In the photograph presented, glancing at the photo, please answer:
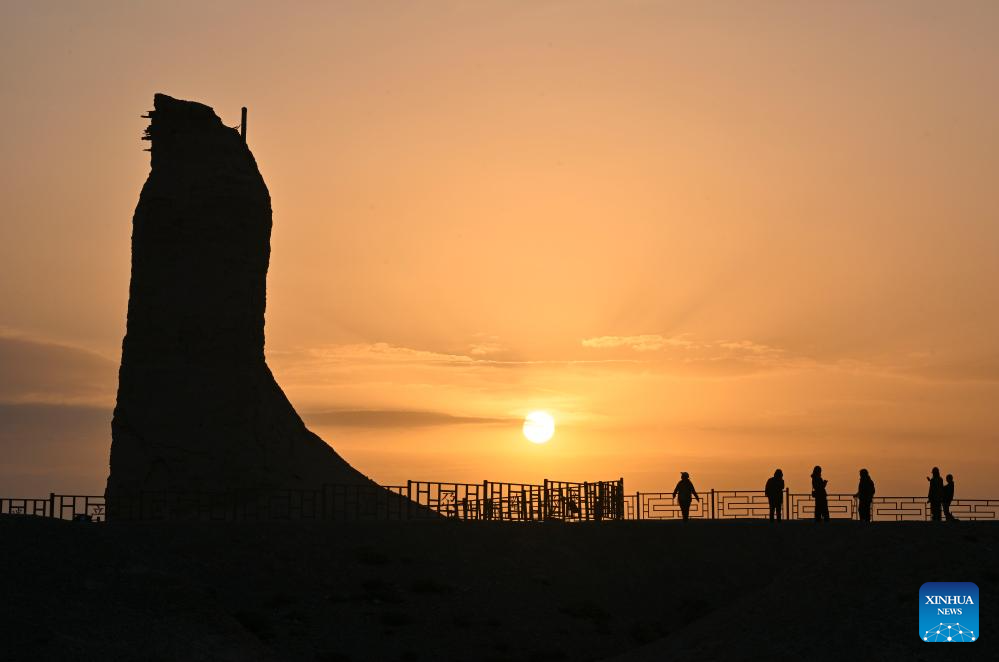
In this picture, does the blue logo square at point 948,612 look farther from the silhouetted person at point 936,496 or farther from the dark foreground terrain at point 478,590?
the silhouetted person at point 936,496

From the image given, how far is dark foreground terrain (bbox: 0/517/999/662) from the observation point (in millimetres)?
30125

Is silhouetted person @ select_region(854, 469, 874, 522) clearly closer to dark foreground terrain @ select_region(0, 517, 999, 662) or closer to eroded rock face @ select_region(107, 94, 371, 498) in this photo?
dark foreground terrain @ select_region(0, 517, 999, 662)

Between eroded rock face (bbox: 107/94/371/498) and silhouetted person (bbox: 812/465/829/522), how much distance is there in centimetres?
2095

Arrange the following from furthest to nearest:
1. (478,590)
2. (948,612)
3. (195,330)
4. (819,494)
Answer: (195,330), (819,494), (478,590), (948,612)

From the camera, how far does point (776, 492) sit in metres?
41.6

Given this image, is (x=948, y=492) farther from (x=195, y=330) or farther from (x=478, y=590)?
(x=195, y=330)

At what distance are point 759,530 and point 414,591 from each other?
11.7 meters

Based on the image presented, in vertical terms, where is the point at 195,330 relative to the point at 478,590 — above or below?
above

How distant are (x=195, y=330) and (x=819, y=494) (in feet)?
79.2

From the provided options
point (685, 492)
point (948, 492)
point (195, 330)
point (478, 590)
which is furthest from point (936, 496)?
point (195, 330)

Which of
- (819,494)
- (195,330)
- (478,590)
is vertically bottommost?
(478,590)

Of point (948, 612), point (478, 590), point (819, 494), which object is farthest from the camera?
point (819, 494)

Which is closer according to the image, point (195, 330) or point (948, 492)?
point (948, 492)

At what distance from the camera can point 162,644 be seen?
3016 cm
